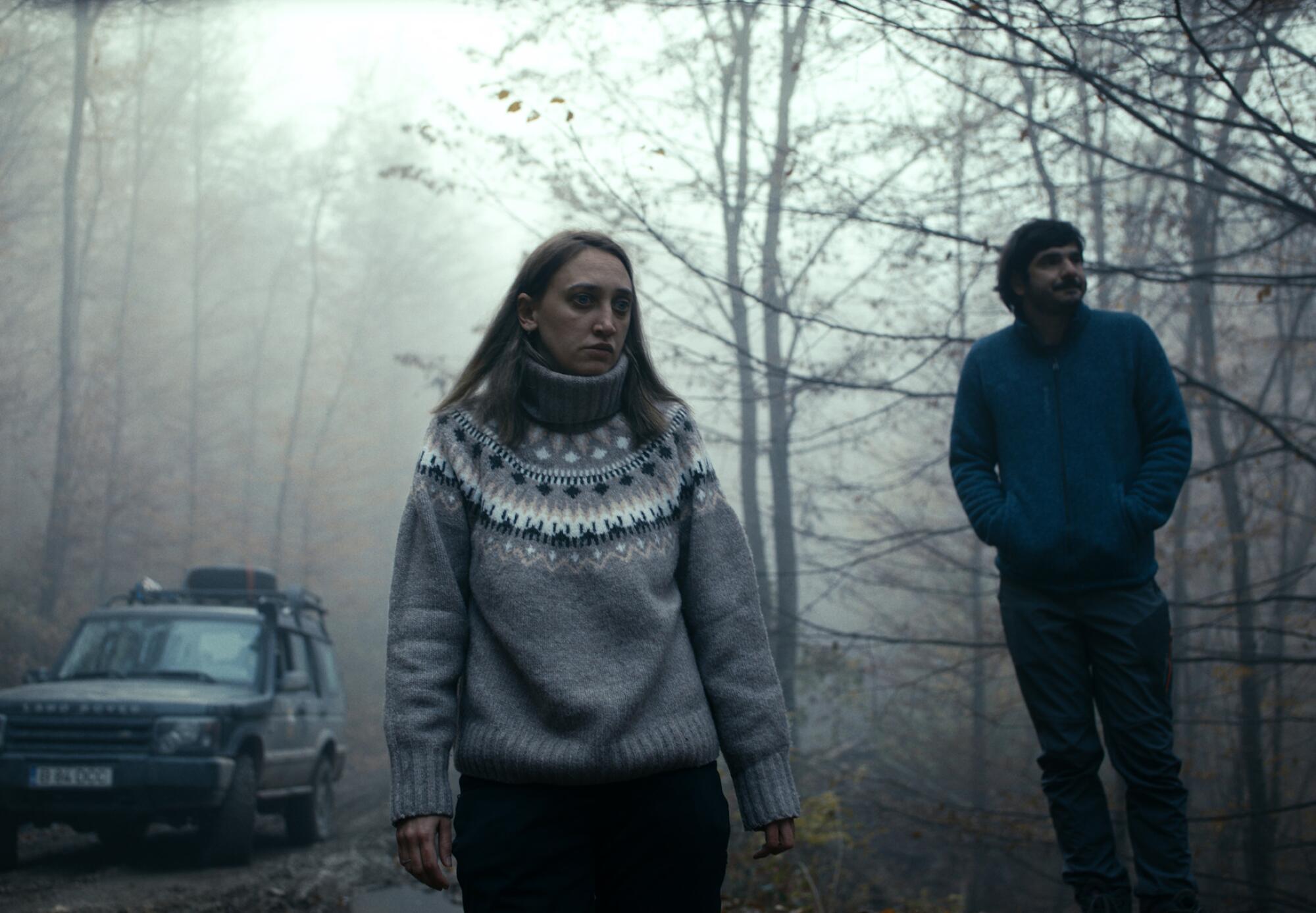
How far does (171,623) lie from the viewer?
950cm

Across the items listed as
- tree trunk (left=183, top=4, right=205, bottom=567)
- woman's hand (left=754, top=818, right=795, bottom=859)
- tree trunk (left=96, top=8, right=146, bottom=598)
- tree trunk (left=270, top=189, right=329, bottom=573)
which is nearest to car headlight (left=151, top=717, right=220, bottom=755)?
woman's hand (left=754, top=818, right=795, bottom=859)

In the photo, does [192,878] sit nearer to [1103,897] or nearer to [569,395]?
[1103,897]

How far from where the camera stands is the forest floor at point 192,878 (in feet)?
21.2

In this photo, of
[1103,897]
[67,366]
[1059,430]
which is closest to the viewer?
[1103,897]

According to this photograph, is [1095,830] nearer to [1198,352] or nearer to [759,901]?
[759,901]

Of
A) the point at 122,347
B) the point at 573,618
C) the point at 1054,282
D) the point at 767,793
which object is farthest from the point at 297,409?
the point at 767,793

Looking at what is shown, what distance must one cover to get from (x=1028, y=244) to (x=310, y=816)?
28.9 feet

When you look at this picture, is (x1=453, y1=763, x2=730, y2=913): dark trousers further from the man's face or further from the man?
the man's face

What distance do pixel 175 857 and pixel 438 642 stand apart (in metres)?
7.51

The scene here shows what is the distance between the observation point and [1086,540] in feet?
11.2

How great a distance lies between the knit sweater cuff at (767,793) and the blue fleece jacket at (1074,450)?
4.73 feet

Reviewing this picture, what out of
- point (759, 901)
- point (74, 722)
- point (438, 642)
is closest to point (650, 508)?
point (438, 642)

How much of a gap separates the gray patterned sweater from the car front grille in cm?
648

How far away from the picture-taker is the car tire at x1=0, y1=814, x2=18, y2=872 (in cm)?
764
